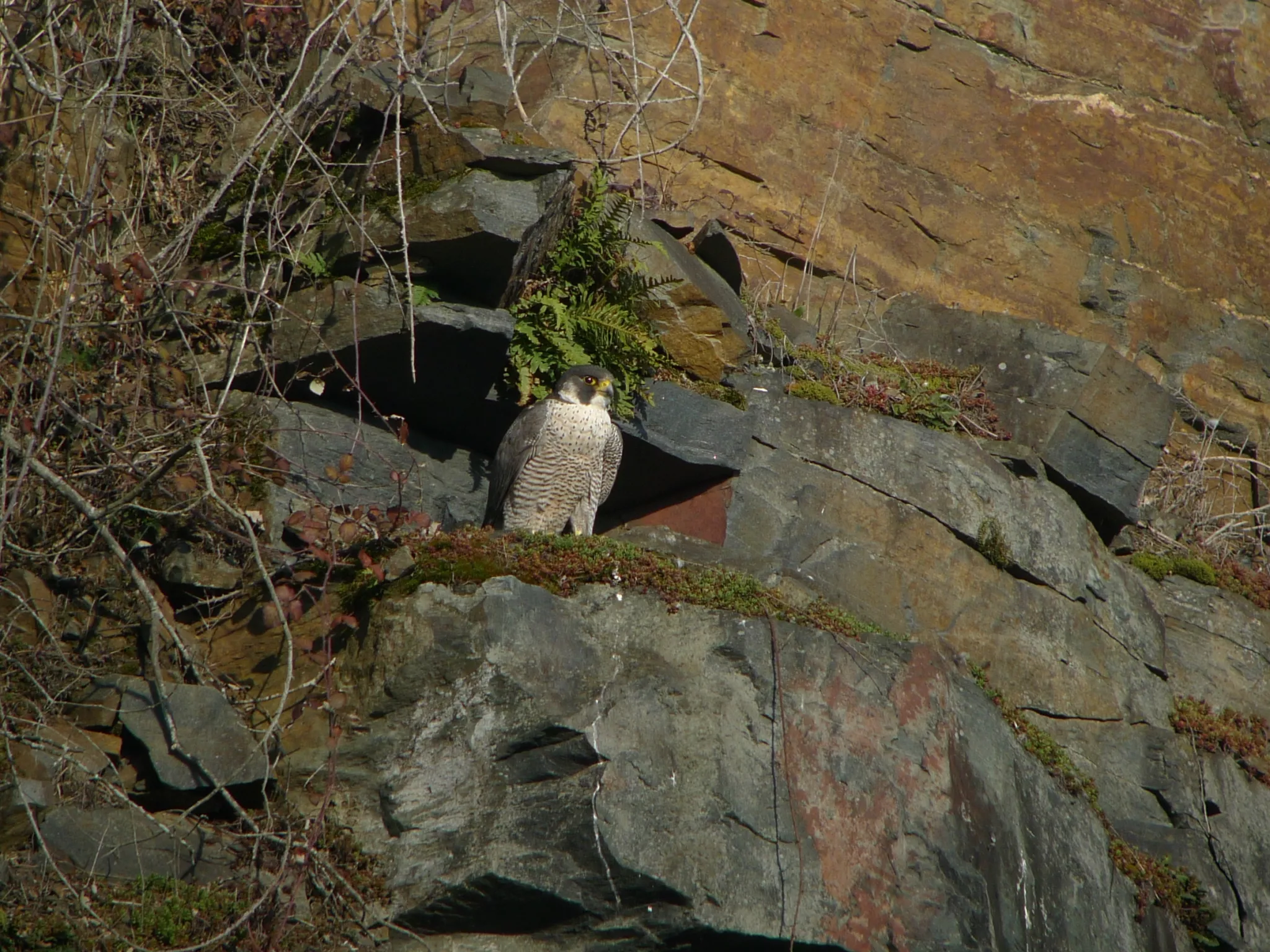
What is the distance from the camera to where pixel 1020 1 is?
9812 millimetres

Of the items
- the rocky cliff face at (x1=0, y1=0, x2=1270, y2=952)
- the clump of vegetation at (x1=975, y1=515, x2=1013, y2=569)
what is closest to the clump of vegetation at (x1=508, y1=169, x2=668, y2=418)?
the rocky cliff face at (x1=0, y1=0, x2=1270, y2=952)

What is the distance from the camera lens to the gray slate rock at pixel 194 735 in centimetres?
478

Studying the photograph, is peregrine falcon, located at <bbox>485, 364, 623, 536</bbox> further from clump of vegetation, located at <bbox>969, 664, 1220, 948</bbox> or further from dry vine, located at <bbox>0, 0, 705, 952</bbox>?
clump of vegetation, located at <bbox>969, 664, 1220, 948</bbox>

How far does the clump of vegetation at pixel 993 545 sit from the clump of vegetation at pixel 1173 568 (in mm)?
1365

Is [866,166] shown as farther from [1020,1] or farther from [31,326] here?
[31,326]

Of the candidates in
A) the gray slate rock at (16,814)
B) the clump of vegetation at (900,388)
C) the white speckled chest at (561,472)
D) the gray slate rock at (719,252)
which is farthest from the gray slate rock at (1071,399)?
the gray slate rock at (16,814)

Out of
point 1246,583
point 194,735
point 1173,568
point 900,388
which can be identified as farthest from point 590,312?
point 1246,583

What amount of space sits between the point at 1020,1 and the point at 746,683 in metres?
6.94

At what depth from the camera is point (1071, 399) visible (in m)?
7.98

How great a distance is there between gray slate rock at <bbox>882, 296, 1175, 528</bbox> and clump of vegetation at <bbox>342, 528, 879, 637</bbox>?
2.91 metres

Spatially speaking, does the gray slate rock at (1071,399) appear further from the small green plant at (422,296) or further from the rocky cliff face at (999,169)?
the small green plant at (422,296)

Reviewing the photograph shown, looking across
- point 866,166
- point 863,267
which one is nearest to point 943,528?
point 863,267

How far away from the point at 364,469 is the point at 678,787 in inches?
97.3

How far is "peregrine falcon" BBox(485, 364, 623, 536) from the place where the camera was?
257 inches
